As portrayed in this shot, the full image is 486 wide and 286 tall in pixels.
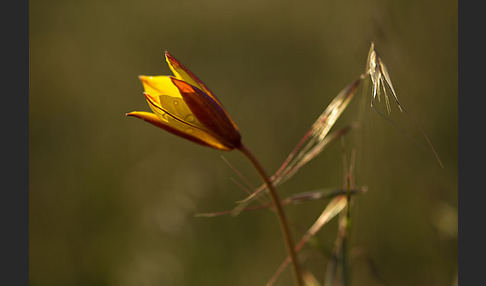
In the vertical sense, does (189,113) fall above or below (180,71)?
below

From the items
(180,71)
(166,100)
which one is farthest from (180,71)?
(166,100)

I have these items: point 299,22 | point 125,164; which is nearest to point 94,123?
point 125,164

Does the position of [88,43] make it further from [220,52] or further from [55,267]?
[55,267]

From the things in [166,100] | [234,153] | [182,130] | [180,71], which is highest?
[180,71]

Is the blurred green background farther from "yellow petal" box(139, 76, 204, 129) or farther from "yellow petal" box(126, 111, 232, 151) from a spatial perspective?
"yellow petal" box(139, 76, 204, 129)

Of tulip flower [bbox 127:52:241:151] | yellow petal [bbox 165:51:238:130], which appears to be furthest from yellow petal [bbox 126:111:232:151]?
yellow petal [bbox 165:51:238:130]

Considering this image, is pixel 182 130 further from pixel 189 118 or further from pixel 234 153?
pixel 234 153

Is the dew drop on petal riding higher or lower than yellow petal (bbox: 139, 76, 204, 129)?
lower
